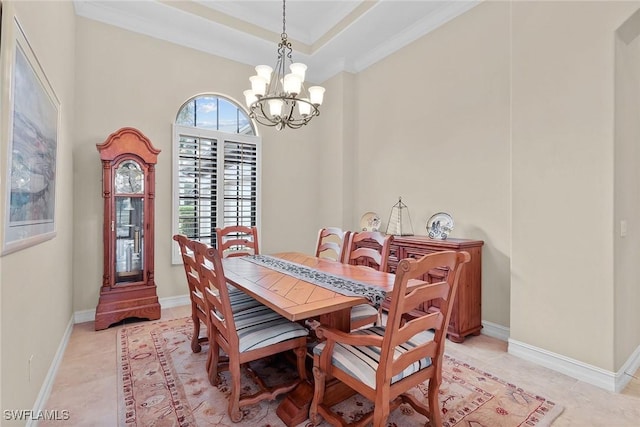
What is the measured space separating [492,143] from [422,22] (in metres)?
1.72

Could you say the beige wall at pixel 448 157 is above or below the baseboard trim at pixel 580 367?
above

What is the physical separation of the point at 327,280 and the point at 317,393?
67cm

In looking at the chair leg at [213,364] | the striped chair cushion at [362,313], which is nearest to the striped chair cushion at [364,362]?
the striped chair cushion at [362,313]

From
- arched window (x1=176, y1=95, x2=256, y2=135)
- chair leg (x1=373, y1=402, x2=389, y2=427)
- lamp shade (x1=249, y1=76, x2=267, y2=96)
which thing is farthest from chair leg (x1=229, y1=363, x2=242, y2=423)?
arched window (x1=176, y1=95, x2=256, y2=135)

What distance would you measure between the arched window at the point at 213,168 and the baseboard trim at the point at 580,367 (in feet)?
11.2

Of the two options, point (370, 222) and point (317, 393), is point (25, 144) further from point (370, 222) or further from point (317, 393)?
point (370, 222)

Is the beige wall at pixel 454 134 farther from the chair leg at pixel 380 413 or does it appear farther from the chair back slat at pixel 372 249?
the chair leg at pixel 380 413

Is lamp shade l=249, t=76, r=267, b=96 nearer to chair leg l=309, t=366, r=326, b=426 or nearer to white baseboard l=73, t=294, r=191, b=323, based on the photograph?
chair leg l=309, t=366, r=326, b=426

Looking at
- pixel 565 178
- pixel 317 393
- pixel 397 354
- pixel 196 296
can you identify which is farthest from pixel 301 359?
pixel 565 178

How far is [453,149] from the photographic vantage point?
3.41 m

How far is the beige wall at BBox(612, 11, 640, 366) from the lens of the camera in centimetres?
220

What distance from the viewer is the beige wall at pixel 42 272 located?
1.43 m

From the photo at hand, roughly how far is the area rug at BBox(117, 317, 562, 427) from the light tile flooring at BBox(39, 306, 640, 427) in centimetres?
8

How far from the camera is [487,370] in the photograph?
240 cm
